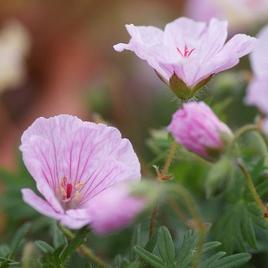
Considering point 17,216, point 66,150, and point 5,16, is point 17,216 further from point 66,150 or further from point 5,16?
point 5,16

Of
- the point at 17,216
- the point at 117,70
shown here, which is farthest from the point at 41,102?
the point at 17,216

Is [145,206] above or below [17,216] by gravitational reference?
above

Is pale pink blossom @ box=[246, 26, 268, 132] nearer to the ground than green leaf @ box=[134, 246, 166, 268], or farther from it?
farther from it

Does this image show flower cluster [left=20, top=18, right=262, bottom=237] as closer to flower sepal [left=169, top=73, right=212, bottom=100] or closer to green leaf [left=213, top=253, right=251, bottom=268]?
flower sepal [left=169, top=73, right=212, bottom=100]

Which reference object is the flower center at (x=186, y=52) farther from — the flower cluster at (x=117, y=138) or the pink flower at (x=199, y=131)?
the pink flower at (x=199, y=131)

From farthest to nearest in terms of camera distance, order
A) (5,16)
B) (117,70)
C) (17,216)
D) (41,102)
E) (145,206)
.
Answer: (5,16) → (41,102) → (117,70) → (17,216) → (145,206)

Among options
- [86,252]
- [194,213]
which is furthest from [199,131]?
[86,252]

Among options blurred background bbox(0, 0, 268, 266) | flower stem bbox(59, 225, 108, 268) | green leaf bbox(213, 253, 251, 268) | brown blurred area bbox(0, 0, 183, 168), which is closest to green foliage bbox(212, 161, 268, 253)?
green leaf bbox(213, 253, 251, 268)
